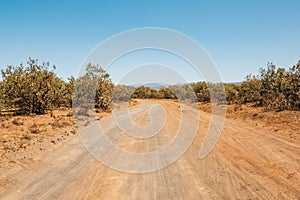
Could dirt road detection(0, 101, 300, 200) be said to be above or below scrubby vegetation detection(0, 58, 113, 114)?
below

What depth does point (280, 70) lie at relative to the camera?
27.7m

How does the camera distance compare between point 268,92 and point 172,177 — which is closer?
point 172,177

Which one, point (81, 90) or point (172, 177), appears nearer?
point (172, 177)

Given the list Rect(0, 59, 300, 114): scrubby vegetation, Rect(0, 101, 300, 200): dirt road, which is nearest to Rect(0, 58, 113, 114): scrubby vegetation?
Rect(0, 59, 300, 114): scrubby vegetation

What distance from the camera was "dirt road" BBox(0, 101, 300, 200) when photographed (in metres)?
5.91

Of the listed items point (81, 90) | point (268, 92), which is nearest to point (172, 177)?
point (81, 90)

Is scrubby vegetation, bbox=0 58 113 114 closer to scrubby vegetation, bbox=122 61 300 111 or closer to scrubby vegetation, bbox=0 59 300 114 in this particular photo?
scrubby vegetation, bbox=0 59 300 114

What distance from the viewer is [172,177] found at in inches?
278

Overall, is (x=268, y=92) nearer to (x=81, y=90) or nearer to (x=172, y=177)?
(x=81, y=90)

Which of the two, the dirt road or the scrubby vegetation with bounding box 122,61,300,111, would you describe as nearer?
the dirt road

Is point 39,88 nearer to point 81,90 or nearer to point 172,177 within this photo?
point 81,90

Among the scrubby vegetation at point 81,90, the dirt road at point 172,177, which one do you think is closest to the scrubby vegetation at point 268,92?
the scrubby vegetation at point 81,90

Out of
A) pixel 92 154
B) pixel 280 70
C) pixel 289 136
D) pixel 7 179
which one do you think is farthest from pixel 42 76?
pixel 280 70

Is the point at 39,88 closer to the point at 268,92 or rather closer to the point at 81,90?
the point at 81,90
